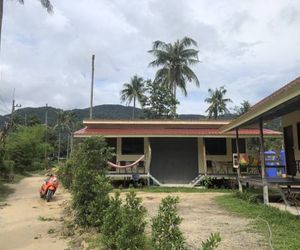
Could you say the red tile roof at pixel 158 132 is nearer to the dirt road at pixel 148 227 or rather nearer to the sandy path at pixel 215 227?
the dirt road at pixel 148 227

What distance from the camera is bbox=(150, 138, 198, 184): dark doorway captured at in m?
18.8

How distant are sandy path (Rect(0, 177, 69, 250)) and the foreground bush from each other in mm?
806

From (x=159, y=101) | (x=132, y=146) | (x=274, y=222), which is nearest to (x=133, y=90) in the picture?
(x=159, y=101)

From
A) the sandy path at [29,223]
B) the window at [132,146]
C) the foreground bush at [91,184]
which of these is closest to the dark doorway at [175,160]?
the window at [132,146]

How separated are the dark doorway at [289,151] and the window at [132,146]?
24.3ft

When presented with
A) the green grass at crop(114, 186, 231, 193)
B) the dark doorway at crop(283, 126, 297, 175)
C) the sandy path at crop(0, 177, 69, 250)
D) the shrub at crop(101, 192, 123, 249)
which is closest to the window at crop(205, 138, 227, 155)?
the green grass at crop(114, 186, 231, 193)

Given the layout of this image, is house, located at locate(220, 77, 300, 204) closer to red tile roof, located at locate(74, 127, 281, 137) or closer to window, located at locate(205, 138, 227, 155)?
red tile roof, located at locate(74, 127, 281, 137)

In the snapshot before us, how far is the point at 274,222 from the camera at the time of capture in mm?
7859

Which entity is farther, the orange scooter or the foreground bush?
the orange scooter

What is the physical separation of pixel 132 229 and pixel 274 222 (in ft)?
12.4

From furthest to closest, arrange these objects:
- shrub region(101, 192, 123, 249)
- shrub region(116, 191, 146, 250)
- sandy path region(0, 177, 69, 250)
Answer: sandy path region(0, 177, 69, 250)
shrub region(101, 192, 123, 249)
shrub region(116, 191, 146, 250)

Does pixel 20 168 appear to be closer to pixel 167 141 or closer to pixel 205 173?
pixel 167 141

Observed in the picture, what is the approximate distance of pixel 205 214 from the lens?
368 inches

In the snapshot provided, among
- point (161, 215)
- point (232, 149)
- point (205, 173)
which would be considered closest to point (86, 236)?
point (161, 215)
